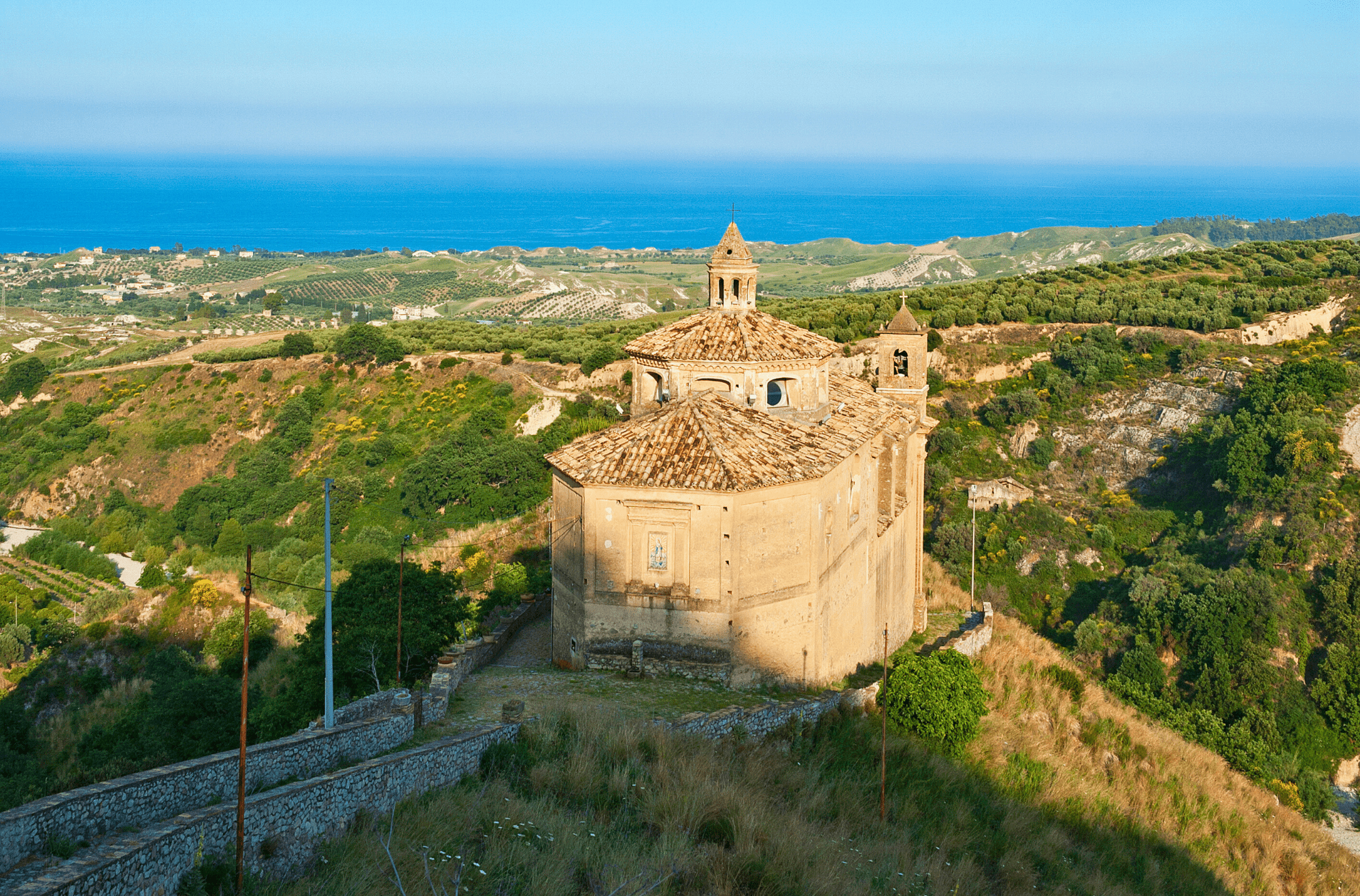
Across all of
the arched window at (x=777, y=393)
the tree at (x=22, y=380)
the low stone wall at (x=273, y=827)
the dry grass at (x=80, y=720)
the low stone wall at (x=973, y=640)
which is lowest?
the dry grass at (x=80, y=720)

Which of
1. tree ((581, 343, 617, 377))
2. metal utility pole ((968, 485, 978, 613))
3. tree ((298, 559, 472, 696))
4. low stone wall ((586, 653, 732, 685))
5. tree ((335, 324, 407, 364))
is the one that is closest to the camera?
low stone wall ((586, 653, 732, 685))

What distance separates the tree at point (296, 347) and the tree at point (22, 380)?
51.2 ft

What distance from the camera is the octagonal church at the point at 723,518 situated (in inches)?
785

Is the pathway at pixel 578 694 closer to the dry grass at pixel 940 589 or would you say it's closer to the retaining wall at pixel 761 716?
the retaining wall at pixel 761 716

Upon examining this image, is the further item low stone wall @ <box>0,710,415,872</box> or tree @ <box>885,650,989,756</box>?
tree @ <box>885,650,989,756</box>

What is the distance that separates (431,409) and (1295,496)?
1651 inches

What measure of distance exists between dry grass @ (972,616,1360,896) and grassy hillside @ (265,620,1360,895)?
5cm

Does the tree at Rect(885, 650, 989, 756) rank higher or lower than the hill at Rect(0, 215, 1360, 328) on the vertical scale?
lower

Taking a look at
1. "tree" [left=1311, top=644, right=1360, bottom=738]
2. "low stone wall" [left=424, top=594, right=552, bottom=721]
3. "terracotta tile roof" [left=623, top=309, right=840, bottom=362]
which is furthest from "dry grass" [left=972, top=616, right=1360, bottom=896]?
"low stone wall" [left=424, top=594, right=552, bottom=721]

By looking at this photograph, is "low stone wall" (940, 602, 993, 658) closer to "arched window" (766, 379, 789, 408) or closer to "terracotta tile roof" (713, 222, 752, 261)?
"arched window" (766, 379, 789, 408)

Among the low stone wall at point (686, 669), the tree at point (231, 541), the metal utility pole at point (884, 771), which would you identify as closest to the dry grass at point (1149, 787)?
the metal utility pole at point (884, 771)

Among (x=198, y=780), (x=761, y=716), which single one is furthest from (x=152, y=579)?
(x=198, y=780)

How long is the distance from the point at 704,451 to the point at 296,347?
5531cm

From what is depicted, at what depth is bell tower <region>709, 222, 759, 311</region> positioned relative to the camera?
2458 centimetres
